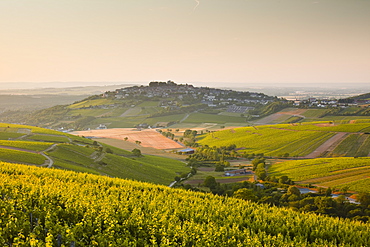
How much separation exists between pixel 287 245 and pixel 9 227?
17254mm

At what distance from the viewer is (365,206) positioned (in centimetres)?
4431

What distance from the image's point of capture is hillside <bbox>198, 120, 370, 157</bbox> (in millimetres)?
96000

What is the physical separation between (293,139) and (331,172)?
42292mm

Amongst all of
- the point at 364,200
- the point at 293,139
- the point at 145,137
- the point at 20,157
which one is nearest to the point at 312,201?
the point at 364,200

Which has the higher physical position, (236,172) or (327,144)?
(327,144)

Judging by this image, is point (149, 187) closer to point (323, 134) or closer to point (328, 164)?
point (328, 164)

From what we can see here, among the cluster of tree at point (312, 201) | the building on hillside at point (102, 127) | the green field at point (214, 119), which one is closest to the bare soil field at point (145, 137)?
the building on hillside at point (102, 127)

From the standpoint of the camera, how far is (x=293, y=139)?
109 m

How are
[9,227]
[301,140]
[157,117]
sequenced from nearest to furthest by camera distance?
[9,227] < [301,140] < [157,117]

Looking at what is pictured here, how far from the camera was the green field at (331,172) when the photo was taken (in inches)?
2306

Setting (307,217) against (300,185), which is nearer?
(307,217)

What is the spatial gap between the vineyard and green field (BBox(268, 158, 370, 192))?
1383 inches

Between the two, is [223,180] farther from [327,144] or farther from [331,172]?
[327,144]

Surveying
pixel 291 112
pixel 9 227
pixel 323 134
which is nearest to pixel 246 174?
pixel 323 134
